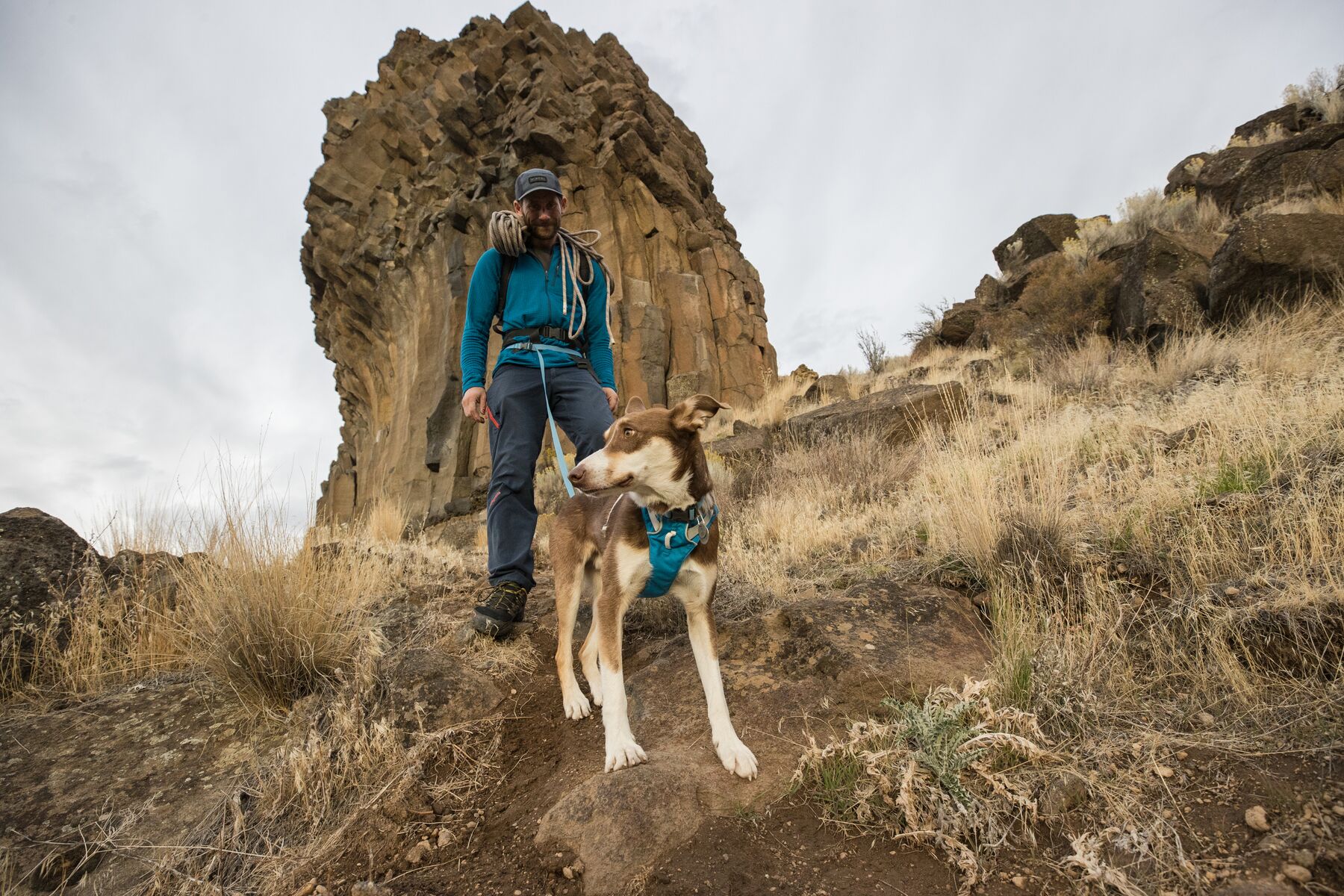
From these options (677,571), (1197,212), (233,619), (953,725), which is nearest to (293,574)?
(233,619)

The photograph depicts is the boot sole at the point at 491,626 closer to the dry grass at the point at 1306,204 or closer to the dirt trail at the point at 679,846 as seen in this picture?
the dirt trail at the point at 679,846

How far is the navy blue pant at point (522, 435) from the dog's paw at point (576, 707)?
3.76ft

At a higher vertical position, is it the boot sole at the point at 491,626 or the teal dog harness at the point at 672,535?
the teal dog harness at the point at 672,535

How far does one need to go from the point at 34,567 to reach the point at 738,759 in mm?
4521

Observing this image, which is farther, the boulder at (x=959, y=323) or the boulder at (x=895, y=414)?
the boulder at (x=959, y=323)

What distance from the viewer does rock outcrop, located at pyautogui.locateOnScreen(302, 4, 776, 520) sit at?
52.6 ft

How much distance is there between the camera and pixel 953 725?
222 centimetres

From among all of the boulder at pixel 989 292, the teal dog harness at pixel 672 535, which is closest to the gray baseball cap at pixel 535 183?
the teal dog harness at pixel 672 535

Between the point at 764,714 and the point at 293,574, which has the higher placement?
the point at 293,574

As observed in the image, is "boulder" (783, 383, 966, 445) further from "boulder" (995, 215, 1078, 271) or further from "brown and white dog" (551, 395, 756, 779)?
"boulder" (995, 215, 1078, 271)

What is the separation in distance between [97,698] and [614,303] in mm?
13427

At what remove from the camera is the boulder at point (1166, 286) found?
9.23 m

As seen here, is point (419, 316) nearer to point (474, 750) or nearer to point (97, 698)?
point (97, 698)

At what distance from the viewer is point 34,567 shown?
12.5 ft
